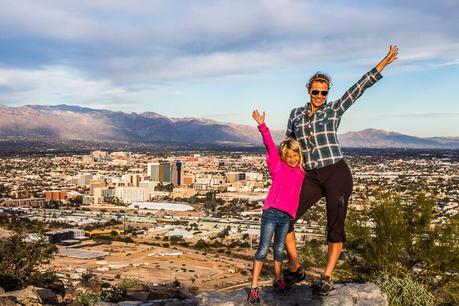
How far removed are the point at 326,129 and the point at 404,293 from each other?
2406mm

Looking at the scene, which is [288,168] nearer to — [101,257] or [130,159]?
[101,257]

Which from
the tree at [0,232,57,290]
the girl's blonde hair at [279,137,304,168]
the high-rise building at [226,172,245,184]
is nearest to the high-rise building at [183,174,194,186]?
the high-rise building at [226,172,245,184]

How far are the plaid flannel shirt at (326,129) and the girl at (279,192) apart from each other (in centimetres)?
13

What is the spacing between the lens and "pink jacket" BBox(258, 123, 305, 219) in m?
5.88

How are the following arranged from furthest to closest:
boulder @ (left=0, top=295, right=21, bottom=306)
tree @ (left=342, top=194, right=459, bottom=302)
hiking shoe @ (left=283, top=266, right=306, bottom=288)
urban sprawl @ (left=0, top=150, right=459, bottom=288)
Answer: urban sprawl @ (left=0, top=150, right=459, bottom=288)
tree @ (left=342, top=194, right=459, bottom=302)
boulder @ (left=0, top=295, right=21, bottom=306)
hiking shoe @ (left=283, top=266, right=306, bottom=288)

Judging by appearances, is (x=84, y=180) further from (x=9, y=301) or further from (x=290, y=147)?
(x=290, y=147)

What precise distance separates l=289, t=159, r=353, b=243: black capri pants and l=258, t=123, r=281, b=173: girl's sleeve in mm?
311

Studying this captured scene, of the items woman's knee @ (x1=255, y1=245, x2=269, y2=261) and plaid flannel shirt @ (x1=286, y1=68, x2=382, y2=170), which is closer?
plaid flannel shirt @ (x1=286, y1=68, x2=382, y2=170)

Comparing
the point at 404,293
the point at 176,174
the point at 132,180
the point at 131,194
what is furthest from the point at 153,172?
the point at 404,293

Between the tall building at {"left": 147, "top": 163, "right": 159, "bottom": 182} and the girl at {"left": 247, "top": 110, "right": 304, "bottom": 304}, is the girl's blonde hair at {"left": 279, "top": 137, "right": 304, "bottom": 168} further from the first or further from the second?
the tall building at {"left": 147, "top": 163, "right": 159, "bottom": 182}

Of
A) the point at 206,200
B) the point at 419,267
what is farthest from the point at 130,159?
the point at 419,267

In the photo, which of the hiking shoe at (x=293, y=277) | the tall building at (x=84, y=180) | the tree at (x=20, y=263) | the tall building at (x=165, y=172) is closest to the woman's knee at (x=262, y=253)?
the hiking shoe at (x=293, y=277)

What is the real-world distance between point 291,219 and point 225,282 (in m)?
20.4

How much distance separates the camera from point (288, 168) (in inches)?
232
